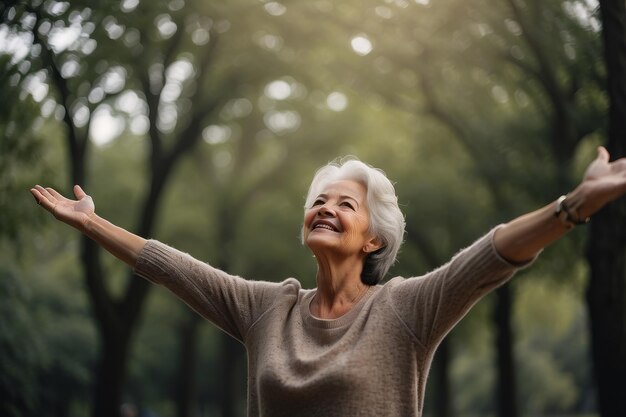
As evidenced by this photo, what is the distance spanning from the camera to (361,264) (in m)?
3.38

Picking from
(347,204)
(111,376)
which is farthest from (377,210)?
(111,376)

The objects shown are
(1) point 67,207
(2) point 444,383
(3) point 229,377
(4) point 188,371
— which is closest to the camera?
(1) point 67,207

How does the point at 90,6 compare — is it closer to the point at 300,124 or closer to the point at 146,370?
the point at 300,124

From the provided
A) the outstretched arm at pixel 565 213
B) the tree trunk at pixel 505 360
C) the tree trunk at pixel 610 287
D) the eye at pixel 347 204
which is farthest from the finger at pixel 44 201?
the tree trunk at pixel 505 360

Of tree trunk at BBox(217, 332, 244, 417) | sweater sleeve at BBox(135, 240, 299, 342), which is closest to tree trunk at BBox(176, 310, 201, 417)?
tree trunk at BBox(217, 332, 244, 417)

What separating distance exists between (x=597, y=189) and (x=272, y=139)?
25.3m

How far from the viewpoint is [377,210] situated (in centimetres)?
335

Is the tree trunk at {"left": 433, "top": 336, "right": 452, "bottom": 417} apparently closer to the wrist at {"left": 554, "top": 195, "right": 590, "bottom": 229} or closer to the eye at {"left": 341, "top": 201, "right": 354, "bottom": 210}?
the eye at {"left": 341, "top": 201, "right": 354, "bottom": 210}

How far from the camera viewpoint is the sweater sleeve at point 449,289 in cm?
271

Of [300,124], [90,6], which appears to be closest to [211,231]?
[300,124]

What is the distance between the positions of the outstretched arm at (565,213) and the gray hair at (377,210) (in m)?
0.71

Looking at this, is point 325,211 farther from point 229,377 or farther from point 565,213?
point 229,377

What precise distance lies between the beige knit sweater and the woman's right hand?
262 millimetres

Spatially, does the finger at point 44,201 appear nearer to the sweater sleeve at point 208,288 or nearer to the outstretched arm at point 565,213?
the sweater sleeve at point 208,288
